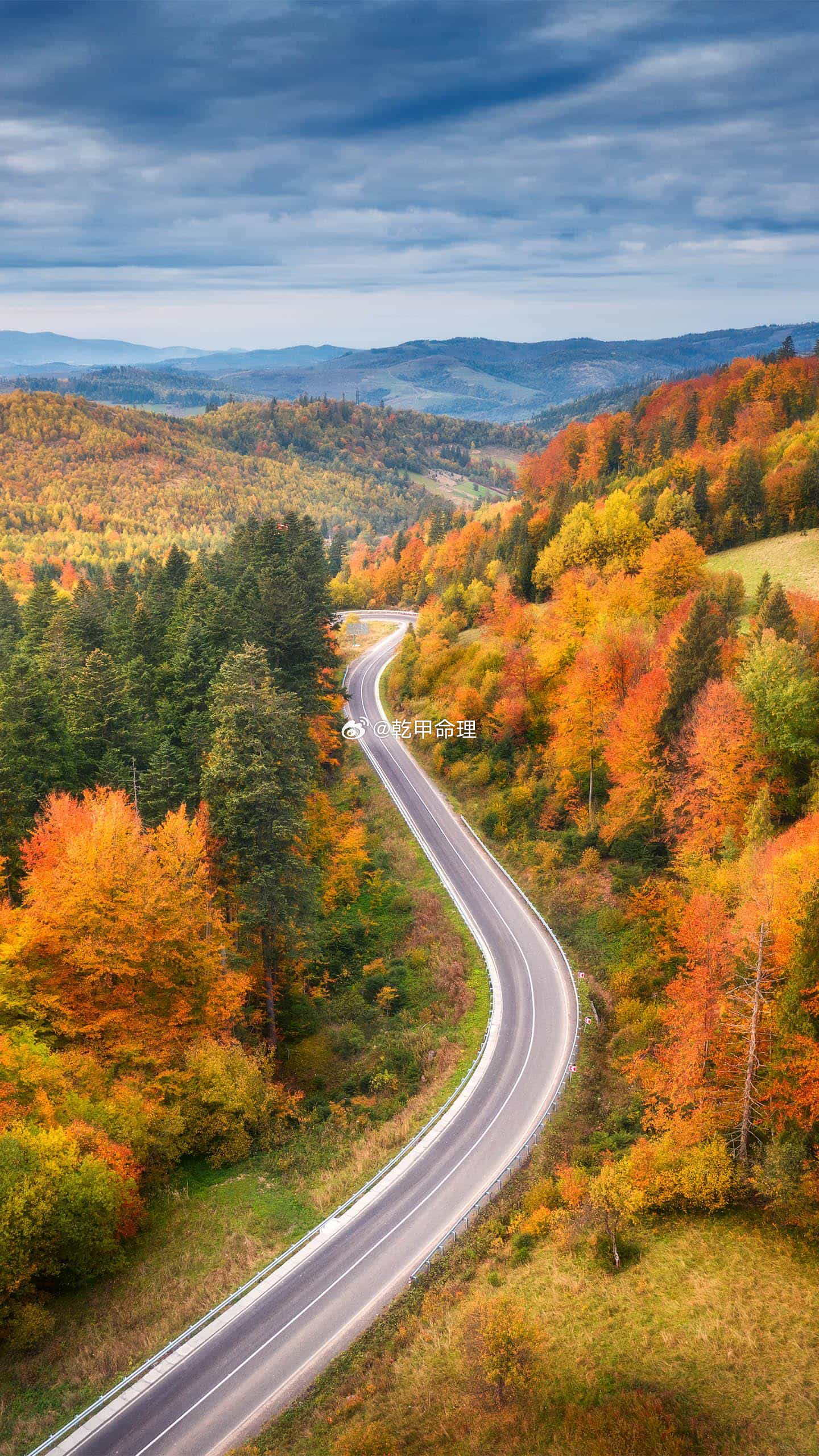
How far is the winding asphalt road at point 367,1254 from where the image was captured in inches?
893

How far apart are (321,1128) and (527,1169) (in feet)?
28.9

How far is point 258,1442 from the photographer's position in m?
21.8

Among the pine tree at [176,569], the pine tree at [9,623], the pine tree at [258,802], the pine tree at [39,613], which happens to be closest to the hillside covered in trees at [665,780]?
the pine tree at [258,802]

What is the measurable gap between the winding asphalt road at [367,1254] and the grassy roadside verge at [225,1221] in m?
0.89

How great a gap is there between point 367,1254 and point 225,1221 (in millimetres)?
5185

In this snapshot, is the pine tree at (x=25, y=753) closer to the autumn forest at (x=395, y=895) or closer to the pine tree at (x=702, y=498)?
the autumn forest at (x=395, y=895)

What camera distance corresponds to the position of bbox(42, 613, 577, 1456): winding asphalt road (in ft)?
74.4

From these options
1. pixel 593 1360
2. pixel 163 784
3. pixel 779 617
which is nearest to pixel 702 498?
pixel 779 617

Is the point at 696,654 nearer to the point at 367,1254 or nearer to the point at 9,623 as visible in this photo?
the point at 367,1254

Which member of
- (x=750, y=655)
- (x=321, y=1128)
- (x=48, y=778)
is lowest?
(x=321, y=1128)

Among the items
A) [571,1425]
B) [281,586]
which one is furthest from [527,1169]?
[281,586]

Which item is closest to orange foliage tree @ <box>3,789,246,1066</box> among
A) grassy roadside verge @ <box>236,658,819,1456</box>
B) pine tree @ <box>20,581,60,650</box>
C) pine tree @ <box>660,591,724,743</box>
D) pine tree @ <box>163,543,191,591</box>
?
grassy roadside verge @ <box>236,658,819,1456</box>

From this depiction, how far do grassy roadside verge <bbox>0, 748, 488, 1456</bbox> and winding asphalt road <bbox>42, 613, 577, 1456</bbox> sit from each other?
0.89 meters

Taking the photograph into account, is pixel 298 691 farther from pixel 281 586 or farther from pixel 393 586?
pixel 393 586
